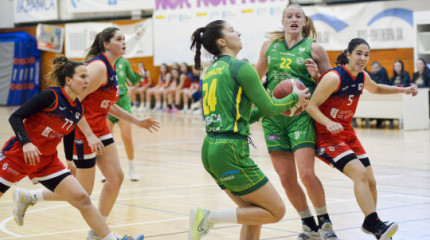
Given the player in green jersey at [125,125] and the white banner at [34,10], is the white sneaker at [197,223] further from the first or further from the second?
the white banner at [34,10]

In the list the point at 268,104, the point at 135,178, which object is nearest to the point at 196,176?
the point at 135,178

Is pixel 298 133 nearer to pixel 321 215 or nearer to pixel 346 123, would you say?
pixel 346 123

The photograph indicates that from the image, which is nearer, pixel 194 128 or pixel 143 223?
pixel 143 223

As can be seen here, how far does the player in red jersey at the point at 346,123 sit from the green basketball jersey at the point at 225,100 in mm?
1091

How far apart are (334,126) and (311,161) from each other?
1.47ft

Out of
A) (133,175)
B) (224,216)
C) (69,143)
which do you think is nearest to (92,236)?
(69,143)

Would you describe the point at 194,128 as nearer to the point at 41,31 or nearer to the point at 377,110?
the point at 377,110

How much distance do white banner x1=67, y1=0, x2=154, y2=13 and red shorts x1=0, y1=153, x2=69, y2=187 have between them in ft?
62.0

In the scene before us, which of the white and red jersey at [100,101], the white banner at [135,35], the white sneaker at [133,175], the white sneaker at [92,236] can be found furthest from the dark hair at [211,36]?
the white banner at [135,35]

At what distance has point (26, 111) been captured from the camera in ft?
15.5

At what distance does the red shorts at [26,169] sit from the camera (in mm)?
4945

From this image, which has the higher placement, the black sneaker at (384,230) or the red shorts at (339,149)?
the red shorts at (339,149)

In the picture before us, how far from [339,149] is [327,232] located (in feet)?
2.21

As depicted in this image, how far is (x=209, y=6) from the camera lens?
2159 cm
